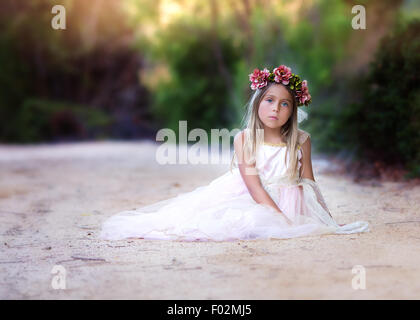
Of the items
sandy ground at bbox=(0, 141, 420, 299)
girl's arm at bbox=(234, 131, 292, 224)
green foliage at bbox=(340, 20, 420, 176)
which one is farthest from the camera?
green foliage at bbox=(340, 20, 420, 176)

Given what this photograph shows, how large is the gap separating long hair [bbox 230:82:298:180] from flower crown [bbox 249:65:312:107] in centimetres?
4

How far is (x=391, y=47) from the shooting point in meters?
A: 7.00

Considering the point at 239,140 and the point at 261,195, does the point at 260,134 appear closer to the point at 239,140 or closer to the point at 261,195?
the point at 239,140

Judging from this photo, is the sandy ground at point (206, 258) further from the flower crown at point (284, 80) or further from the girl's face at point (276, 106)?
the flower crown at point (284, 80)

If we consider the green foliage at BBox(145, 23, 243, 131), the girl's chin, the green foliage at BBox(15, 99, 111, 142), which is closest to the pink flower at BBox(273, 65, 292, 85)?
the girl's chin

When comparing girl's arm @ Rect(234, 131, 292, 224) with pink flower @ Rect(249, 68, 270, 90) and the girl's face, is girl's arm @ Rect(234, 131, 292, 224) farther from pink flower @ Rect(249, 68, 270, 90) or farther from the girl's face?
pink flower @ Rect(249, 68, 270, 90)

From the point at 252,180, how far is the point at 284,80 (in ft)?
2.66

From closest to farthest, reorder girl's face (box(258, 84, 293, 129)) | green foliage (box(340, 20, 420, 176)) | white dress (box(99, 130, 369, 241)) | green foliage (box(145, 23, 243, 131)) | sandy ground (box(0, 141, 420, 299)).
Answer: sandy ground (box(0, 141, 420, 299)) < white dress (box(99, 130, 369, 241)) < girl's face (box(258, 84, 293, 129)) < green foliage (box(340, 20, 420, 176)) < green foliage (box(145, 23, 243, 131))

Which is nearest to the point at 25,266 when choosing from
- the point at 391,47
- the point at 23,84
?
the point at 391,47

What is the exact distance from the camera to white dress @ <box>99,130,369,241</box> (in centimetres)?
378

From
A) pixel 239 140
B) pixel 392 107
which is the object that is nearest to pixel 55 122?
pixel 392 107

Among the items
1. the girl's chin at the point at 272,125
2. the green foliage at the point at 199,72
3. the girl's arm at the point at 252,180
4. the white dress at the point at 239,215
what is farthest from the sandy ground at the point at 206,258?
the green foliage at the point at 199,72

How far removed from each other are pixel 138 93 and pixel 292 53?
39.3 feet
